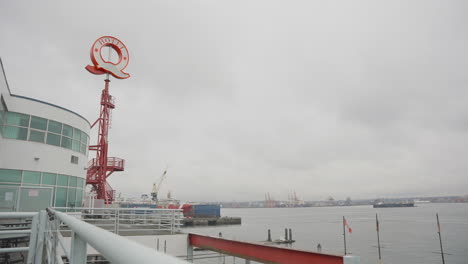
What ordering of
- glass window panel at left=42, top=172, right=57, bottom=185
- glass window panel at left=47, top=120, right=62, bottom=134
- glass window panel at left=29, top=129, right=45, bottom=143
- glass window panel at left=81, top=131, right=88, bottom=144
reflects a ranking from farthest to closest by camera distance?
glass window panel at left=81, top=131, right=88, bottom=144 < glass window panel at left=47, top=120, right=62, bottom=134 < glass window panel at left=42, top=172, right=57, bottom=185 < glass window panel at left=29, top=129, right=45, bottom=143

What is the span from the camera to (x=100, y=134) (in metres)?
35.2

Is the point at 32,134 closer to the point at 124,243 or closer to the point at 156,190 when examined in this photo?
the point at 124,243

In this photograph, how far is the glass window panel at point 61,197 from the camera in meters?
20.6

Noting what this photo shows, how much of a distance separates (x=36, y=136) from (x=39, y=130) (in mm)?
422

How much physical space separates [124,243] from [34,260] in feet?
16.2

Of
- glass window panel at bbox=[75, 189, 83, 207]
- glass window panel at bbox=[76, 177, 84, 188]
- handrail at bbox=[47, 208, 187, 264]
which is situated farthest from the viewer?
glass window panel at bbox=[76, 177, 84, 188]

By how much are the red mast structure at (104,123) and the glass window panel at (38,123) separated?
12.3 meters

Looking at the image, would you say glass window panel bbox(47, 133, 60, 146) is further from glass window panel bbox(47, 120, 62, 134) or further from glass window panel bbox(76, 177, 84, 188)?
glass window panel bbox(76, 177, 84, 188)

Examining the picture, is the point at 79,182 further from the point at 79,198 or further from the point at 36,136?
the point at 36,136

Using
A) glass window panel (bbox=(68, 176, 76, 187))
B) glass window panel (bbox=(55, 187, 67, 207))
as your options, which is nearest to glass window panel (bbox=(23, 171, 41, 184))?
glass window panel (bbox=(55, 187, 67, 207))

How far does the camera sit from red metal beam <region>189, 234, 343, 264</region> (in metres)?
7.15

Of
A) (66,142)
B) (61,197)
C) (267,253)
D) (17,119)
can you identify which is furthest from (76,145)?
(267,253)

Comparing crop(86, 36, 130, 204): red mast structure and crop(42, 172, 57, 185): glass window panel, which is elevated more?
crop(86, 36, 130, 204): red mast structure

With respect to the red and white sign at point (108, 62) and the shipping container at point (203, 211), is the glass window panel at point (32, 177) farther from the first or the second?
the shipping container at point (203, 211)
